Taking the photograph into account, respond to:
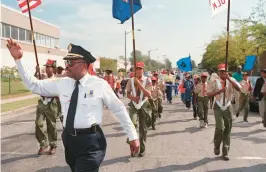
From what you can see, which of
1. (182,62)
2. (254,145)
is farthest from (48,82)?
(182,62)

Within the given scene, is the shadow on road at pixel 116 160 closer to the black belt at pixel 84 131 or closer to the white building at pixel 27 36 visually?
the black belt at pixel 84 131

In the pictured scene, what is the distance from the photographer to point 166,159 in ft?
23.1

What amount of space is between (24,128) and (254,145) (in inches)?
277

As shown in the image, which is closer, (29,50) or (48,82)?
(48,82)

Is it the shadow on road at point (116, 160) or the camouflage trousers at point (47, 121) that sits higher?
the camouflage trousers at point (47, 121)

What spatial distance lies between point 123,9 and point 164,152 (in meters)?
3.44

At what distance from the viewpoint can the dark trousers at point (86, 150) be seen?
12.0 ft

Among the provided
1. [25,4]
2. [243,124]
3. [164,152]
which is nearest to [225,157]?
[164,152]

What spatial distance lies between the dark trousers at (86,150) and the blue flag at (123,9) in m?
4.92

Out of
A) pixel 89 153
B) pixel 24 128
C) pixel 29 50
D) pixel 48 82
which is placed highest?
pixel 29 50

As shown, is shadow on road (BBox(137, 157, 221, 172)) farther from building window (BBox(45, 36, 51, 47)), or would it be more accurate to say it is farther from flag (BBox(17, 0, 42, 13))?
building window (BBox(45, 36, 51, 47))

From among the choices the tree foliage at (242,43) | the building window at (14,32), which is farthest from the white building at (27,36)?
the tree foliage at (242,43)

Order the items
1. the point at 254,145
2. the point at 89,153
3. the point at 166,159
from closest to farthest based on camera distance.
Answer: the point at 89,153 < the point at 166,159 < the point at 254,145

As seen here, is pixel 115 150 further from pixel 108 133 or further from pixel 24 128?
pixel 24 128
